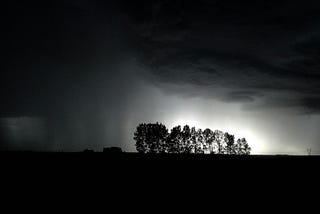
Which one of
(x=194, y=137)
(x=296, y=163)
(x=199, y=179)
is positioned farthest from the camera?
(x=194, y=137)

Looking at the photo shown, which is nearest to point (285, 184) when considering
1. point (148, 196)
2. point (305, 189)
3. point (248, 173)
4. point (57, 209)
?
point (305, 189)

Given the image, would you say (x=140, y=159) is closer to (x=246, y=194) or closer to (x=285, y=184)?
(x=246, y=194)

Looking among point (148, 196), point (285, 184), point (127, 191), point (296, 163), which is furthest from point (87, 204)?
point (296, 163)

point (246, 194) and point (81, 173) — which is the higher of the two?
point (81, 173)

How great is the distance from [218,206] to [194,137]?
101 metres

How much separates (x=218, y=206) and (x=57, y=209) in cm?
495

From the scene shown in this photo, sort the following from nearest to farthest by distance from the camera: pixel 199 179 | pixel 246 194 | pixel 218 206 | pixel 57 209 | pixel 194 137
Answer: pixel 57 209, pixel 218 206, pixel 246 194, pixel 199 179, pixel 194 137

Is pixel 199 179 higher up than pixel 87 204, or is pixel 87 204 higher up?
pixel 199 179

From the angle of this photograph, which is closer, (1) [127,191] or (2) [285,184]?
(1) [127,191]

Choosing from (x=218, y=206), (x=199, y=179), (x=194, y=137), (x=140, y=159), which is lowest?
(x=218, y=206)

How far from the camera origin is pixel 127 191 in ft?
26.4

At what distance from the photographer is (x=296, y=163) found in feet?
35.7

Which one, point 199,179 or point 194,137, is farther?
point 194,137

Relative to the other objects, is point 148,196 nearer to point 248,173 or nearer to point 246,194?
point 246,194
